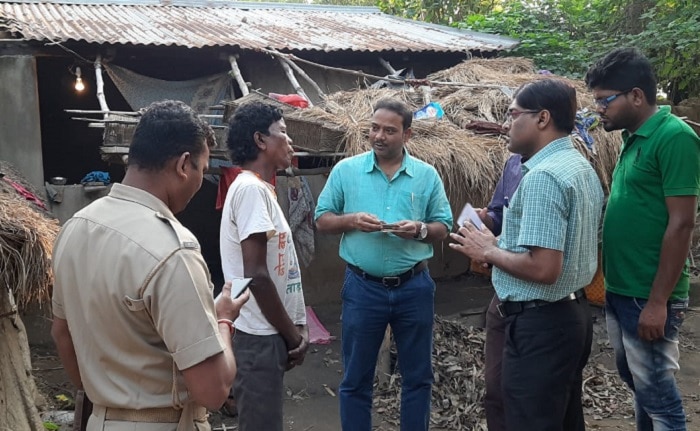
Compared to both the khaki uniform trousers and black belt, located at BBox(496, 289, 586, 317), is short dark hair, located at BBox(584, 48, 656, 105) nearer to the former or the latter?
black belt, located at BBox(496, 289, 586, 317)

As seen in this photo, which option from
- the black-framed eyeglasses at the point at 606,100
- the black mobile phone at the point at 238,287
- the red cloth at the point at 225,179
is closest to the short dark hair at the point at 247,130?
the black mobile phone at the point at 238,287

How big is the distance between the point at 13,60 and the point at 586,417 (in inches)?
266

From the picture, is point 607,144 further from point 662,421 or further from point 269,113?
point 269,113

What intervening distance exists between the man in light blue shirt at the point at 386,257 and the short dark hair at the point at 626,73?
1.19m

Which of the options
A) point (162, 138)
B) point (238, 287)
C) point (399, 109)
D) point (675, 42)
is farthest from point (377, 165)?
point (675, 42)

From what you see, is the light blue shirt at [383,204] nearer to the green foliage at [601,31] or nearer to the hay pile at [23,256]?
the hay pile at [23,256]

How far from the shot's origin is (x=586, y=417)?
4.87 metres

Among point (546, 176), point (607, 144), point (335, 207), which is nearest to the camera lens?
point (546, 176)

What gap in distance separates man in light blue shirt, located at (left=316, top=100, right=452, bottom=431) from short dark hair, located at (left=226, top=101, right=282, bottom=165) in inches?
34.7

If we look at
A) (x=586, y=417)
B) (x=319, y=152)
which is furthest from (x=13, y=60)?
(x=586, y=417)

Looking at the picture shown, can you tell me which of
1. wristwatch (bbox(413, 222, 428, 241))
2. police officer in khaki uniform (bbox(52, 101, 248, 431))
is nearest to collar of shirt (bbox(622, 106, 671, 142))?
wristwatch (bbox(413, 222, 428, 241))

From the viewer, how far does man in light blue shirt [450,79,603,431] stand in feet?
8.41

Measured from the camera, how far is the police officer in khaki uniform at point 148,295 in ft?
5.51

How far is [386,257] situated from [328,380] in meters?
2.68
